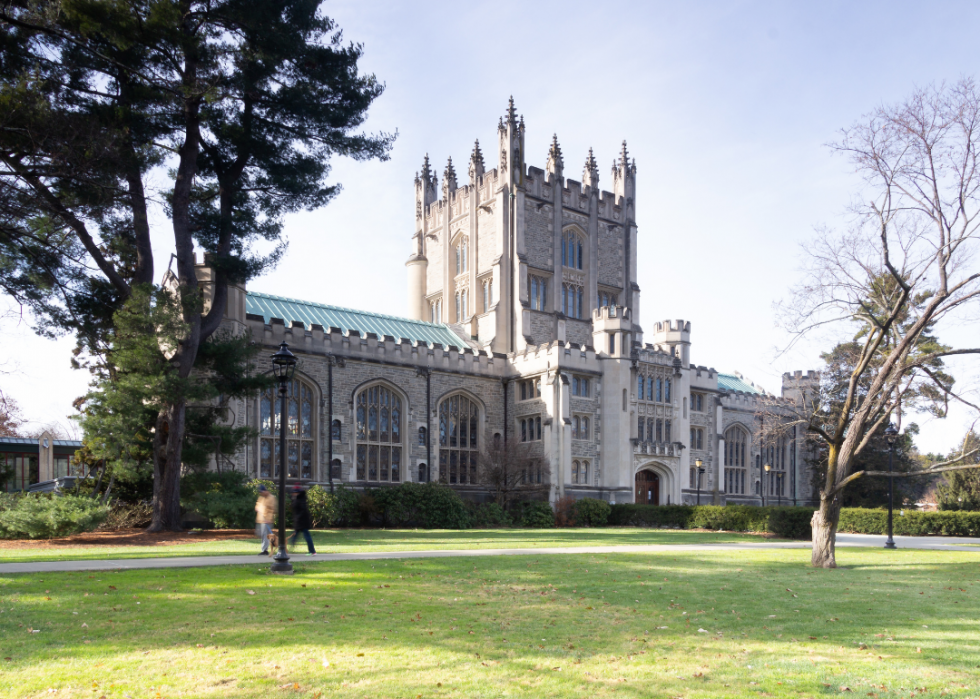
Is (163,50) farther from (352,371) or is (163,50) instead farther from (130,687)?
(130,687)

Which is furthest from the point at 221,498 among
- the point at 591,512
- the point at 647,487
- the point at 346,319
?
the point at 647,487

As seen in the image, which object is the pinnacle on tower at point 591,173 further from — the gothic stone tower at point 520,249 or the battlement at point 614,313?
the battlement at point 614,313

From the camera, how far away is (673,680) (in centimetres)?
672

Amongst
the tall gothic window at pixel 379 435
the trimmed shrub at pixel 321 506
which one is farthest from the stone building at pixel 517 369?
the trimmed shrub at pixel 321 506

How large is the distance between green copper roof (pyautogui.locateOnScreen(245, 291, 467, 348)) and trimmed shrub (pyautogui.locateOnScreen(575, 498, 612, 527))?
1007cm

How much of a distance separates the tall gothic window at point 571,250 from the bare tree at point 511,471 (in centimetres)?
1145

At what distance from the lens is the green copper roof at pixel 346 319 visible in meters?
36.0

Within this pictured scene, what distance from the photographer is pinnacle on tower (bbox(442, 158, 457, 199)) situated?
150ft

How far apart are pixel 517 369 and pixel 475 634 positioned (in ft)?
99.5

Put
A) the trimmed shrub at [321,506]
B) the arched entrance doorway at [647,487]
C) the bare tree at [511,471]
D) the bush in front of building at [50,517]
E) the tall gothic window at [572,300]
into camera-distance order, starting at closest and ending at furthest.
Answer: the bush in front of building at [50,517] < the trimmed shrub at [321,506] < the bare tree at [511,471] < the arched entrance doorway at [647,487] < the tall gothic window at [572,300]

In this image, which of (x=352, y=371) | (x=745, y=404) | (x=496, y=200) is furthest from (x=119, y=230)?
(x=745, y=404)

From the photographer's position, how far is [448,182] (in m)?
45.9

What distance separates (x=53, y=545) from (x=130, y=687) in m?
14.5

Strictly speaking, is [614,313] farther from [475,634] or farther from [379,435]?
[475,634]
